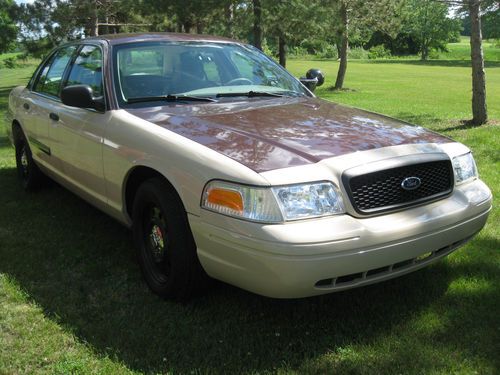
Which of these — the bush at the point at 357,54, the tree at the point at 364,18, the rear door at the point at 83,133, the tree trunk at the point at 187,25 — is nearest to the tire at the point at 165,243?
the rear door at the point at 83,133

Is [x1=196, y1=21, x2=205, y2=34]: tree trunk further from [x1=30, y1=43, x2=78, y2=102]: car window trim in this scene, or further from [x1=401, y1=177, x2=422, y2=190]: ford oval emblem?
[x1=401, y1=177, x2=422, y2=190]: ford oval emblem

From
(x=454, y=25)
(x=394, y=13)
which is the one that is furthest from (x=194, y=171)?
(x=454, y=25)

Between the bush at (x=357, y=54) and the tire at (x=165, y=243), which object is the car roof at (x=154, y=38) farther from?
the bush at (x=357, y=54)

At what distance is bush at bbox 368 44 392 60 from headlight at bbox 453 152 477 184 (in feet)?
234

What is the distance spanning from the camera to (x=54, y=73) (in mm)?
5160

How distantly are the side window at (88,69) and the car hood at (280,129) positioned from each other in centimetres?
55

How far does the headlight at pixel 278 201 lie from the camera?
2684 millimetres

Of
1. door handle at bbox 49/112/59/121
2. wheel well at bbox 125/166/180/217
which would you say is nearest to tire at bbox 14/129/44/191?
door handle at bbox 49/112/59/121

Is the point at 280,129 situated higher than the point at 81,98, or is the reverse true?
the point at 81,98

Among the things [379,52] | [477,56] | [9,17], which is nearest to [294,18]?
[477,56]

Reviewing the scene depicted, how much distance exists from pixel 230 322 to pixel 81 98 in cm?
183

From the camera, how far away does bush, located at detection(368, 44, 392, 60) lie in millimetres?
72894

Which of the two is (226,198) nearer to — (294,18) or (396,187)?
(396,187)

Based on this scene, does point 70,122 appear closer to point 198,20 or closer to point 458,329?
point 458,329
